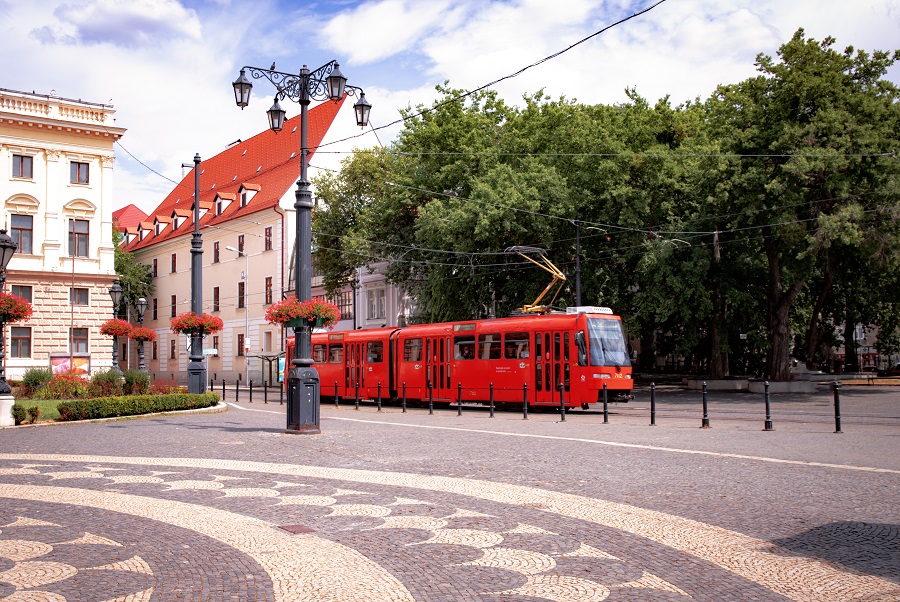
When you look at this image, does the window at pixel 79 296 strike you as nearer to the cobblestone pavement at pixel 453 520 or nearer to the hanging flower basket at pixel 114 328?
the hanging flower basket at pixel 114 328

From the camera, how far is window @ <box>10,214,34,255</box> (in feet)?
153

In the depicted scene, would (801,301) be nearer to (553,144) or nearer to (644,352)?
(644,352)

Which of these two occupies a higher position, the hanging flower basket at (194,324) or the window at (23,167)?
the window at (23,167)

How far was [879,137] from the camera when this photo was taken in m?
32.7

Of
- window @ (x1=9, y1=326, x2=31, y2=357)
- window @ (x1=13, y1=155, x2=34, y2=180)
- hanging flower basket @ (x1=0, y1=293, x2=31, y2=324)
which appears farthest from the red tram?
window @ (x1=13, y1=155, x2=34, y2=180)

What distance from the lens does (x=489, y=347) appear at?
30.2 metres

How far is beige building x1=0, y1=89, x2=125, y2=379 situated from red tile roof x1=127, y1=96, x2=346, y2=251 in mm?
15479

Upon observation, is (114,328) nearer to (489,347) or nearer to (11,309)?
(11,309)

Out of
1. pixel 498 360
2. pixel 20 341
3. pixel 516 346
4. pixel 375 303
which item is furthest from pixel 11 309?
pixel 375 303

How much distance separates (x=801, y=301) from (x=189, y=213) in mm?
51772

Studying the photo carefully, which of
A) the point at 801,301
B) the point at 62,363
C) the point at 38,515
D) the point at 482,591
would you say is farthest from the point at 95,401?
the point at 801,301

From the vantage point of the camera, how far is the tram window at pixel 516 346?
28.8 m

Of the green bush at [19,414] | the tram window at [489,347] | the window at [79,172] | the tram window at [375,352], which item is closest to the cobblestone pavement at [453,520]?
the green bush at [19,414]

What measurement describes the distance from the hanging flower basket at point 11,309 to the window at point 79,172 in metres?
27.2
